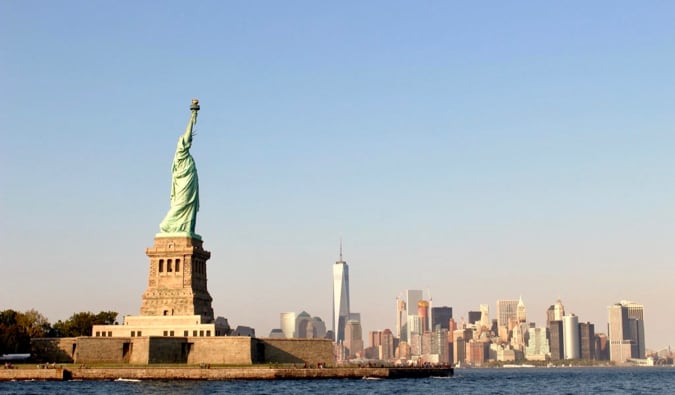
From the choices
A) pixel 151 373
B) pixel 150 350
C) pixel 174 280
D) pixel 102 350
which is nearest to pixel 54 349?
pixel 102 350

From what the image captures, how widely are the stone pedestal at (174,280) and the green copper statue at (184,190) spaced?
176 centimetres

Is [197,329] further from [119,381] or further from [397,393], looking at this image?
[397,393]

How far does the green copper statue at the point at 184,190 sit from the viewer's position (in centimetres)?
12062

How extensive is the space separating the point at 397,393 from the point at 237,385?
625 inches

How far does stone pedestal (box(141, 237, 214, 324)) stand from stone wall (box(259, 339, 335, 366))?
8703mm

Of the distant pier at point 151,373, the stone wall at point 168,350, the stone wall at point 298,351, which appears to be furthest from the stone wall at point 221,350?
the stone wall at point 298,351

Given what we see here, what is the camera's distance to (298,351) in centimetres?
11862

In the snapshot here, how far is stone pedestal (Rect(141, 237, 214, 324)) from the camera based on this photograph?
4562 inches

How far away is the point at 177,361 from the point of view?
110 m

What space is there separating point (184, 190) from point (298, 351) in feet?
81.0

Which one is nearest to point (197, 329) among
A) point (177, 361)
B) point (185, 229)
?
point (177, 361)

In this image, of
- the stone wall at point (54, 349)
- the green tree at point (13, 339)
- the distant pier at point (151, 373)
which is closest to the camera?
the distant pier at point (151, 373)

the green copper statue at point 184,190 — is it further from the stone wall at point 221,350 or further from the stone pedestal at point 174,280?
the stone wall at point 221,350

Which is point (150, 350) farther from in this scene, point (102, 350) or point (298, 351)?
point (298, 351)
